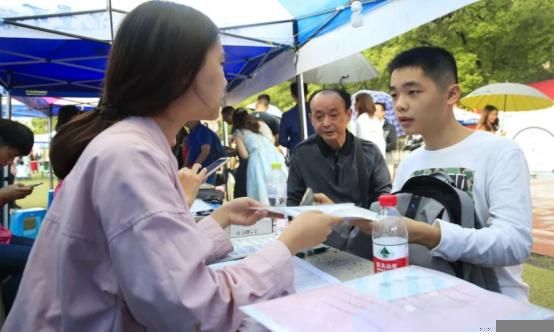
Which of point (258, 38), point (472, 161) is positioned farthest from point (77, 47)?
point (472, 161)

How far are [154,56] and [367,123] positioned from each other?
4.95 metres

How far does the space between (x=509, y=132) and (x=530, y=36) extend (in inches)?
92.6

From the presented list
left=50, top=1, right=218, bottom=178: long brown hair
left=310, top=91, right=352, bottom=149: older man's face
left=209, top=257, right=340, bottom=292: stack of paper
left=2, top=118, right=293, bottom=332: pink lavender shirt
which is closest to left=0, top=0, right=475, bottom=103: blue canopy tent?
left=310, top=91, right=352, bottom=149: older man's face

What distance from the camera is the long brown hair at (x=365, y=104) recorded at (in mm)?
5574

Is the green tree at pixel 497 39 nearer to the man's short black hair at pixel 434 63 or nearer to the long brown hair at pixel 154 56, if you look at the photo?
the man's short black hair at pixel 434 63

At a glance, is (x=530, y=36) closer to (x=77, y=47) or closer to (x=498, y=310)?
(x=77, y=47)

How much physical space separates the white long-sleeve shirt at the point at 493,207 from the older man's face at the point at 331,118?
90 cm

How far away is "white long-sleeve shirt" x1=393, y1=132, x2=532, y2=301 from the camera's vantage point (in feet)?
3.62

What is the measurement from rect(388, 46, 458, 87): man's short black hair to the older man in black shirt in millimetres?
788

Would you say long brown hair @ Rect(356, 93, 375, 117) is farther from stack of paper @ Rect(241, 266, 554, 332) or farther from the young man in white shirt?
stack of paper @ Rect(241, 266, 554, 332)

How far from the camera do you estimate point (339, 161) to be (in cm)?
234

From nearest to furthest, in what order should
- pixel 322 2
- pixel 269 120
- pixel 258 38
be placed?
pixel 322 2 → pixel 258 38 → pixel 269 120

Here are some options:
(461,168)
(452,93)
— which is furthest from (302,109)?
(461,168)

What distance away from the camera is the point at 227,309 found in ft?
2.38
